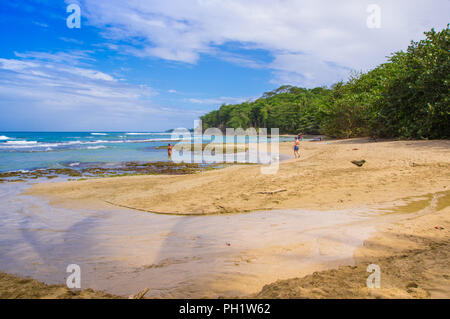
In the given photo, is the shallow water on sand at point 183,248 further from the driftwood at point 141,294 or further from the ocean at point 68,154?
the ocean at point 68,154

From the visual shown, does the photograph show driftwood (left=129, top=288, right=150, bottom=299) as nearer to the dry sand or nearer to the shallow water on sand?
the shallow water on sand

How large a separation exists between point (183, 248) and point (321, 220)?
2780 millimetres

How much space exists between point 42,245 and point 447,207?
788 centimetres

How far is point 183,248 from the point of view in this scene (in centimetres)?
439

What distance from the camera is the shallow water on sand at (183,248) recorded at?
3180mm

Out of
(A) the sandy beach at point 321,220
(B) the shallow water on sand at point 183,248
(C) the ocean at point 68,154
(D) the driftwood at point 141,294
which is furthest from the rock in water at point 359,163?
(C) the ocean at point 68,154

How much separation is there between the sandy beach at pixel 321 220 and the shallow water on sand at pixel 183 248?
0.10 feet

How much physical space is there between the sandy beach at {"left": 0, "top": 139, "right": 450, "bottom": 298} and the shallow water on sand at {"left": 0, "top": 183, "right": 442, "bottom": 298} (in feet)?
0.10

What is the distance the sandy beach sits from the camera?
104 inches

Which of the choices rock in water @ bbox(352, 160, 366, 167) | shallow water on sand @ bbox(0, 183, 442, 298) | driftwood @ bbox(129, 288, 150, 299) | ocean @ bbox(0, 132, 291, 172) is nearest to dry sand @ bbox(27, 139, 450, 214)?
rock in water @ bbox(352, 160, 366, 167)

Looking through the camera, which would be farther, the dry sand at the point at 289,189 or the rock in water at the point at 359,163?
the rock in water at the point at 359,163
